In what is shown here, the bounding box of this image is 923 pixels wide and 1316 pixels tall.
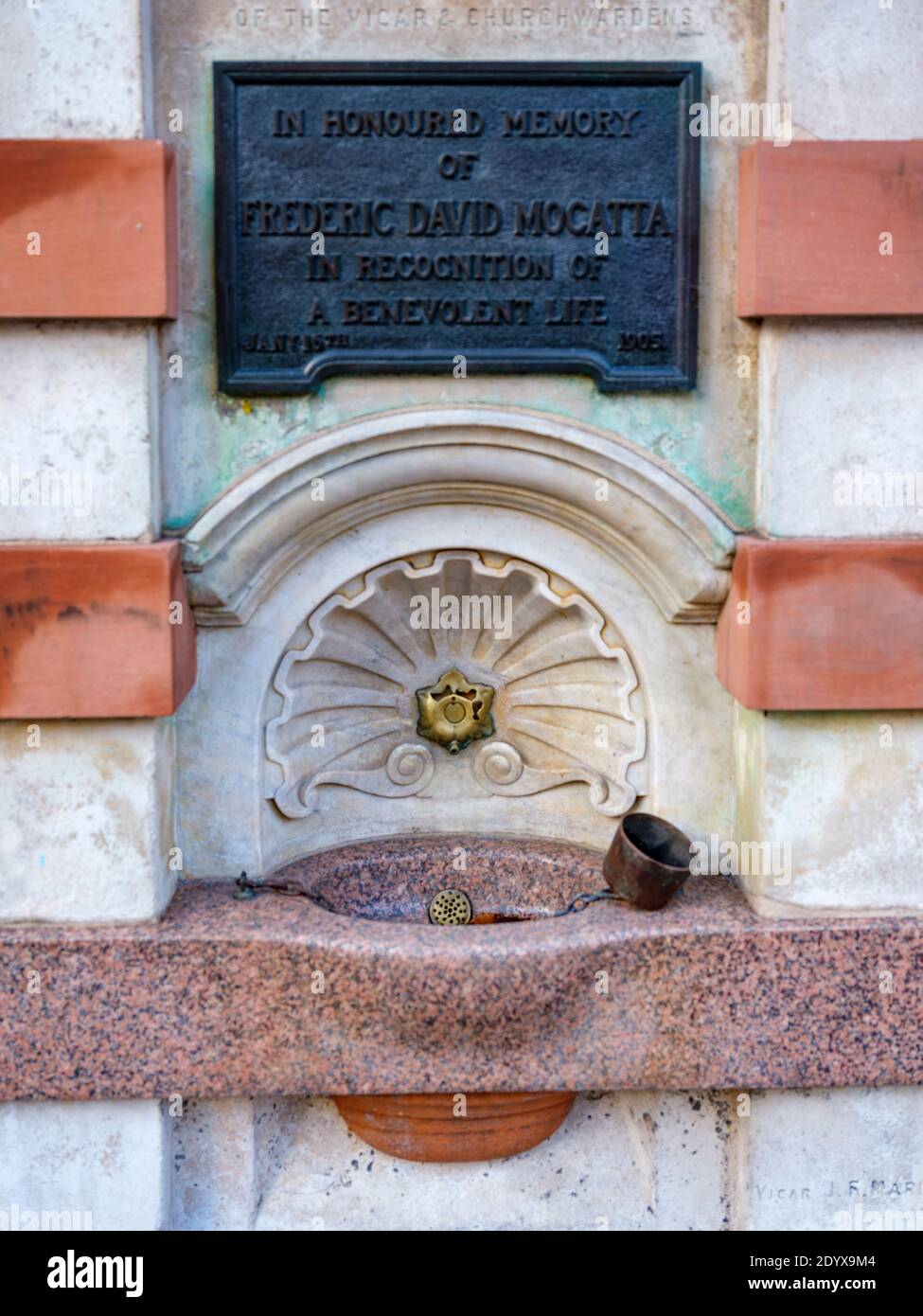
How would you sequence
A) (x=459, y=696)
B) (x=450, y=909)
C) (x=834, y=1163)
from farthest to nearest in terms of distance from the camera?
(x=459, y=696) < (x=450, y=909) < (x=834, y=1163)

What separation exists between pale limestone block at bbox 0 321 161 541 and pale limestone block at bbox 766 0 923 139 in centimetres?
179

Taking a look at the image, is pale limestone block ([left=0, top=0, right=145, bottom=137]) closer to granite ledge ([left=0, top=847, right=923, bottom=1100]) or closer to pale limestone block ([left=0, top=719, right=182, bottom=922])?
pale limestone block ([left=0, top=719, right=182, bottom=922])

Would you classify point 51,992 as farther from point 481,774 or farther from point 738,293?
point 738,293

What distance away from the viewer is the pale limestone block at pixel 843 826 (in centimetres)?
392

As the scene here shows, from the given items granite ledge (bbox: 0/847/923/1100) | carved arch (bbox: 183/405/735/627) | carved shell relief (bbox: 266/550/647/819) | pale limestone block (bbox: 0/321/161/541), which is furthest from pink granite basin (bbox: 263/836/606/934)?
pale limestone block (bbox: 0/321/161/541)

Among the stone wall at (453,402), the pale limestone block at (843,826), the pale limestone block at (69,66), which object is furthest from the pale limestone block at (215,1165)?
the pale limestone block at (69,66)

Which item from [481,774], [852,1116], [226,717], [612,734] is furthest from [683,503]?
[852,1116]

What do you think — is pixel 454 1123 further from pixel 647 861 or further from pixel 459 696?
pixel 459 696

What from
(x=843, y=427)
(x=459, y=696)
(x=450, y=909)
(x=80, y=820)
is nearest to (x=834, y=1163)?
(x=450, y=909)

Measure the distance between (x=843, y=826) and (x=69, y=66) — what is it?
2802 mm

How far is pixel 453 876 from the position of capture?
436cm

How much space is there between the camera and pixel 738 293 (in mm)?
3863

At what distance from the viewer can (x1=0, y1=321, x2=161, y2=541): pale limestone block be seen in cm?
370

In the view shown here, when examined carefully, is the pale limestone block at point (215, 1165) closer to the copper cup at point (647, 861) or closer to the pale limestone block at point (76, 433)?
the copper cup at point (647, 861)
